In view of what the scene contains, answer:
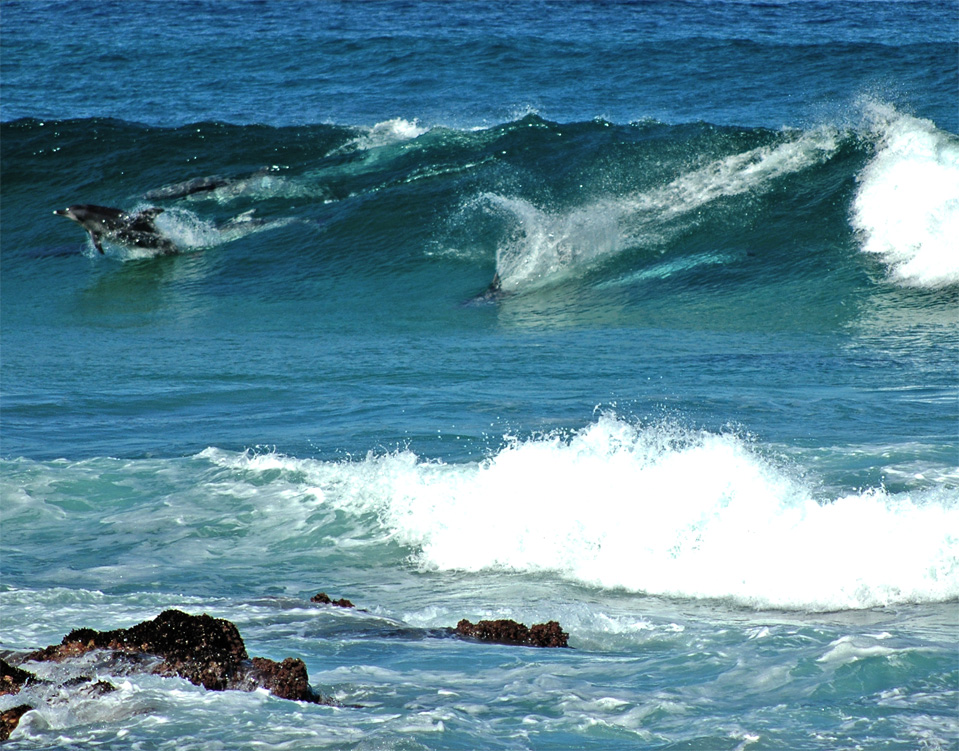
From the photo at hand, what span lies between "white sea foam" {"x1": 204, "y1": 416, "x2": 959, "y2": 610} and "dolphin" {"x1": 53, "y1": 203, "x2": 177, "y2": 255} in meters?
10.4

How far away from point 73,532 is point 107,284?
1005 cm

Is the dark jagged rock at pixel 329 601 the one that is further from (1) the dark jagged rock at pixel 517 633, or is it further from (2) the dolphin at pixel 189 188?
(2) the dolphin at pixel 189 188

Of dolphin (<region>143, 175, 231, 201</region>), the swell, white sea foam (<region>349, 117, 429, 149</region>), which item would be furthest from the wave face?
white sea foam (<region>349, 117, 429, 149</region>)

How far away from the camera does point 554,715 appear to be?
3.97 m

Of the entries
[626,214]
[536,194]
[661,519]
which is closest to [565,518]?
[661,519]

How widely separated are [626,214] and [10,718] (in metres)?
13.4

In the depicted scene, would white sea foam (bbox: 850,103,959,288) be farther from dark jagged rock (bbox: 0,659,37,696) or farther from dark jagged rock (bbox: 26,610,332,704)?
dark jagged rock (bbox: 0,659,37,696)

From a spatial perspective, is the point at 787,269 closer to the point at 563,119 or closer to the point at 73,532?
the point at 563,119

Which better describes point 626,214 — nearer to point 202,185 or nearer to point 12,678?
point 202,185

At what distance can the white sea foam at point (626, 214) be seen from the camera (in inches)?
588

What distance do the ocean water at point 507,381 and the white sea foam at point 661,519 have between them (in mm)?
25

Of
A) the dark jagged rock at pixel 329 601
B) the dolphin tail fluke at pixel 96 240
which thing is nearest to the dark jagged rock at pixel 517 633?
the dark jagged rock at pixel 329 601

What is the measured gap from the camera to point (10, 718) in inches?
148

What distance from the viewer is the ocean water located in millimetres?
4379
